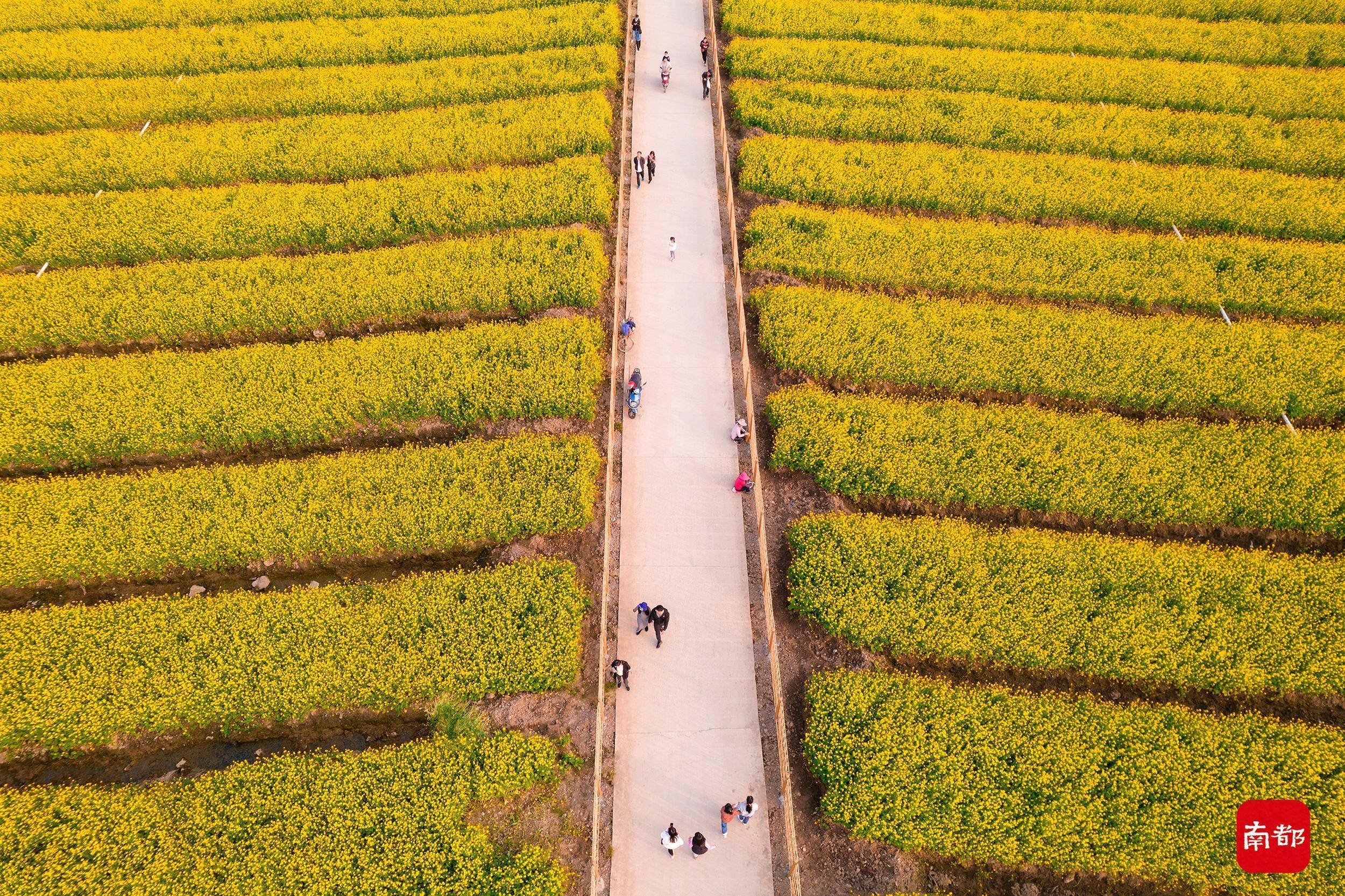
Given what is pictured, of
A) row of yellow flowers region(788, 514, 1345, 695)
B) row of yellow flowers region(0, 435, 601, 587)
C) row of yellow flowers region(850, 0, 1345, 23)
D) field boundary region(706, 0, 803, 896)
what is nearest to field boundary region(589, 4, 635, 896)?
row of yellow flowers region(0, 435, 601, 587)

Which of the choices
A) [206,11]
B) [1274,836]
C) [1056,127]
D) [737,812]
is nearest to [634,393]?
[737,812]

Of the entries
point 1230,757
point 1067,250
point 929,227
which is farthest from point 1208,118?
point 1230,757

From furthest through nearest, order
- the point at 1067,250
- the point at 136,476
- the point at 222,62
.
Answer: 1. the point at 222,62
2. the point at 1067,250
3. the point at 136,476

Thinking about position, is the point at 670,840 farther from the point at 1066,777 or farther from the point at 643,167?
the point at 643,167

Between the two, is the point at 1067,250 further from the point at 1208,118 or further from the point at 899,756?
the point at 899,756

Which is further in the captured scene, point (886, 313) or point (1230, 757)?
point (886, 313)

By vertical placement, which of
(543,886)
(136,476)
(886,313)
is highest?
(886,313)
